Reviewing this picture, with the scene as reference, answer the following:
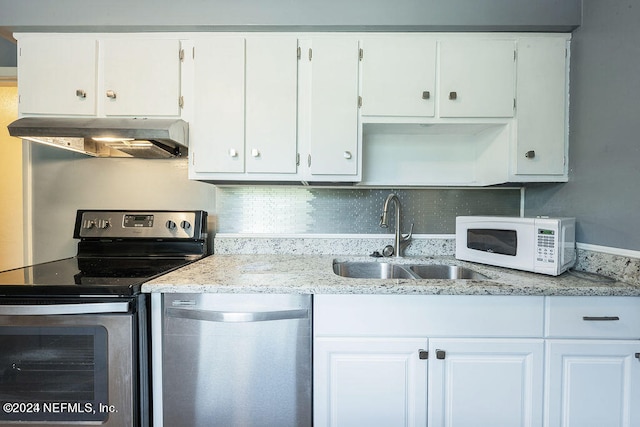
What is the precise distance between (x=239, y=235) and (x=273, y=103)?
85 centimetres

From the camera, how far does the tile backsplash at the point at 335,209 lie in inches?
74.0

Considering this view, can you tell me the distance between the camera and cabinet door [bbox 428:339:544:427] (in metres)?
1.16

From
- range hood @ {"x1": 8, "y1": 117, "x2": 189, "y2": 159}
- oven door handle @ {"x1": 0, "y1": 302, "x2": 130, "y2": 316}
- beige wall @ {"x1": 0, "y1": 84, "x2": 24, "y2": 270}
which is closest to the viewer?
oven door handle @ {"x1": 0, "y1": 302, "x2": 130, "y2": 316}

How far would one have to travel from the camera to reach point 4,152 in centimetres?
229

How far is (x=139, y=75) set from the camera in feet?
4.99

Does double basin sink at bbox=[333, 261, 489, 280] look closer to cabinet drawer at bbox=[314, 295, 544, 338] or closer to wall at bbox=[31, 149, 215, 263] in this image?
cabinet drawer at bbox=[314, 295, 544, 338]

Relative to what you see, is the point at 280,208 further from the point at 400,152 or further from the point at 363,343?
the point at 363,343

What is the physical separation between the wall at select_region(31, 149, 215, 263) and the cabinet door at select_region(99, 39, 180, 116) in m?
0.43

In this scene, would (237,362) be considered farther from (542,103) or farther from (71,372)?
(542,103)

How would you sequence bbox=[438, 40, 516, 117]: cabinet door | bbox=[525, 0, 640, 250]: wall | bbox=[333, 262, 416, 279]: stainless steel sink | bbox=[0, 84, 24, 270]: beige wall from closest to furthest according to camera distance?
1. bbox=[525, 0, 640, 250]: wall
2. bbox=[438, 40, 516, 117]: cabinet door
3. bbox=[333, 262, 416, 279]: stainless steel sink
4. bbox=[0, 84, 24, 270]: beige wall

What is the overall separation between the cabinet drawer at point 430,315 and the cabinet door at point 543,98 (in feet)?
2.78

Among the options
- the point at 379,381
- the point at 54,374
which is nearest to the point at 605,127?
the point at 379,381

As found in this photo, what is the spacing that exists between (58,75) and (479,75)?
224 cm

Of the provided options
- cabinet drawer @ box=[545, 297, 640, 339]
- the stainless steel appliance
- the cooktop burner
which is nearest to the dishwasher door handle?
the stainless steel appliance
